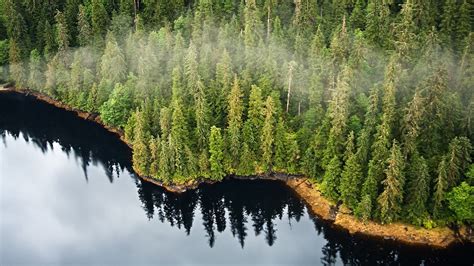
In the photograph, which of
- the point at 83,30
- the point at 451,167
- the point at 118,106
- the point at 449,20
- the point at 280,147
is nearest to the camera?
the point at 451,167

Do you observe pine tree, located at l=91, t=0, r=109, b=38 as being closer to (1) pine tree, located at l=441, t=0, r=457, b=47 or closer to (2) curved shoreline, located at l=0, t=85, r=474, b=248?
(2) curved shoreline, located at l=0, t=85, r=474, b=248

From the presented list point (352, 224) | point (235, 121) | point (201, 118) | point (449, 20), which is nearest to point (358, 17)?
point (449, 20)

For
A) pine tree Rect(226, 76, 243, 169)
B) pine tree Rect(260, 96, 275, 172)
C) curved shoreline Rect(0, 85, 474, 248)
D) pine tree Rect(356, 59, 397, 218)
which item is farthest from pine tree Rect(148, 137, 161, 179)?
pine tree Rect(356, 59, 397, 218)

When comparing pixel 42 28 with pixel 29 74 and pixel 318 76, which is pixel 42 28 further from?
pixel 318 76

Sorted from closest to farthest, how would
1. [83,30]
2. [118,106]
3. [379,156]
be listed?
[379,156], [118,106], [83,30]

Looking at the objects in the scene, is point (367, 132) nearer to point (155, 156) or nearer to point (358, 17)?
point (358, 17)

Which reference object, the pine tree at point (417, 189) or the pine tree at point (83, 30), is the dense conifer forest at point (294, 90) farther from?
the pine tree at point (83, 30)

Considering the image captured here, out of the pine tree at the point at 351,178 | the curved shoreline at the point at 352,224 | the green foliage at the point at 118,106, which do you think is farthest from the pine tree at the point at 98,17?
the pine tree at the point at 351,178
